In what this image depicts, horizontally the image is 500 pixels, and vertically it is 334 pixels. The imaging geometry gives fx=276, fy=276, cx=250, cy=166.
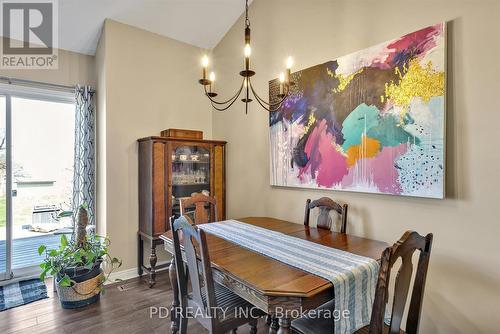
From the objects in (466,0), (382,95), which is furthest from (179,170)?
(466,0)

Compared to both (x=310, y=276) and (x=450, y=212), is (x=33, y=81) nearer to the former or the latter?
(x=310, y=276)

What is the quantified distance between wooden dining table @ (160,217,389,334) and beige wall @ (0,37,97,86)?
Result: 2437mm

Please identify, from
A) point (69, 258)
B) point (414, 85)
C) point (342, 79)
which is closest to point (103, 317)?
point (69, 258)

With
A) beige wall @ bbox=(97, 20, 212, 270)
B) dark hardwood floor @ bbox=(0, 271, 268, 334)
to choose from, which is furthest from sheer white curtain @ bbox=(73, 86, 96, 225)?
dark hardwood floor @ bbox=(0, 271, 268, 334)

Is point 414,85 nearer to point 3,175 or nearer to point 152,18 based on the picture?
point 152,18

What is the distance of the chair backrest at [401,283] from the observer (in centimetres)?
105

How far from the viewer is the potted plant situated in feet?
7.88

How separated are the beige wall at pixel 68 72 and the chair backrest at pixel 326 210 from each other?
2916 mm

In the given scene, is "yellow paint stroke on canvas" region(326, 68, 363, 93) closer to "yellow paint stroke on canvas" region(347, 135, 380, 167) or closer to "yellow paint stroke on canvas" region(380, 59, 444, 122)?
"yellow paint stroke on canvas" region(380, 59, 444, 122)

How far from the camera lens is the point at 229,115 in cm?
351

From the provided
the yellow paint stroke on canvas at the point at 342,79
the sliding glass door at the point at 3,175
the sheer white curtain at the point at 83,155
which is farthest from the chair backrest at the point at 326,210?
the sliding glass door at the point at 3,175

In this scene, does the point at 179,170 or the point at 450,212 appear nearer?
the point at 450,212

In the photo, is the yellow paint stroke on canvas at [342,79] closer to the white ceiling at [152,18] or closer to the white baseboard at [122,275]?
the white ceiling at [152,18]

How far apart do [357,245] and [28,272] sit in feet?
11.4
